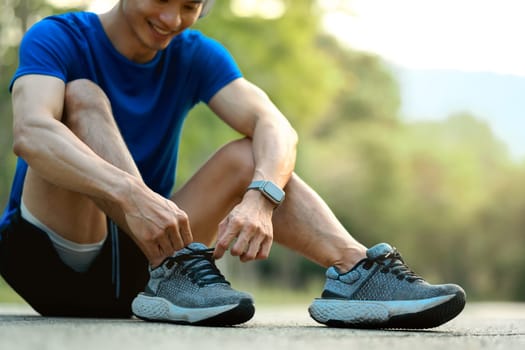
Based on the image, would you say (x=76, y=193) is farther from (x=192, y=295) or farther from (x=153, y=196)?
(x=192, y=295)

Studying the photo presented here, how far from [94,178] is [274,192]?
581 millimetres

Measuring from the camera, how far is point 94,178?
9.50 feet

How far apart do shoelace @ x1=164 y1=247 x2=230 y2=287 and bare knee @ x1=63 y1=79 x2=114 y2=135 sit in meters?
0.48

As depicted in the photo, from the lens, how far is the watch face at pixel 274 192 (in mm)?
3088

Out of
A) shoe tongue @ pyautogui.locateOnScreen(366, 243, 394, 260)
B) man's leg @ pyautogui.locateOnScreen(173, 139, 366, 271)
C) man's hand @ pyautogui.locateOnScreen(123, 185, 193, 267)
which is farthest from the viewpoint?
man's leg @ pyautogui.locateOnScreen(173, 139, 366, 271)

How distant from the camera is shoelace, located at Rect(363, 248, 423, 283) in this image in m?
2.95

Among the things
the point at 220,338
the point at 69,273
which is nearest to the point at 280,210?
the point at 69,273

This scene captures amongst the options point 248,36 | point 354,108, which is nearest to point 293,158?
point 248,36

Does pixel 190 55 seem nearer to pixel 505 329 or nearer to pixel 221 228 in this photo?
pixel 221 228

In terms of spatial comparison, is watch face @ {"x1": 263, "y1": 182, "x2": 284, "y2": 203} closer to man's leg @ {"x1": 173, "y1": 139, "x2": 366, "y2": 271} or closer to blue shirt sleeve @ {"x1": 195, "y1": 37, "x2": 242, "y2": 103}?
man's leg @ {"x1": 173, "y1": 139, "x2": 366, "y2": 271}

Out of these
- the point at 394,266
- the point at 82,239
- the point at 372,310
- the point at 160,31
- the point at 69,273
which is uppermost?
Answer: the point at 160,31

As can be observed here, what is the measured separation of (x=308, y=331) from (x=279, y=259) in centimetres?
2702

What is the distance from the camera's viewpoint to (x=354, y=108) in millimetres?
44562

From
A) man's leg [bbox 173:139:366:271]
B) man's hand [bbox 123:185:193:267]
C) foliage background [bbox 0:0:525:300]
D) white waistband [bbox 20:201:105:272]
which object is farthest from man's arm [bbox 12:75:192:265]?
foliage background [bbox 0:0:525:300]
